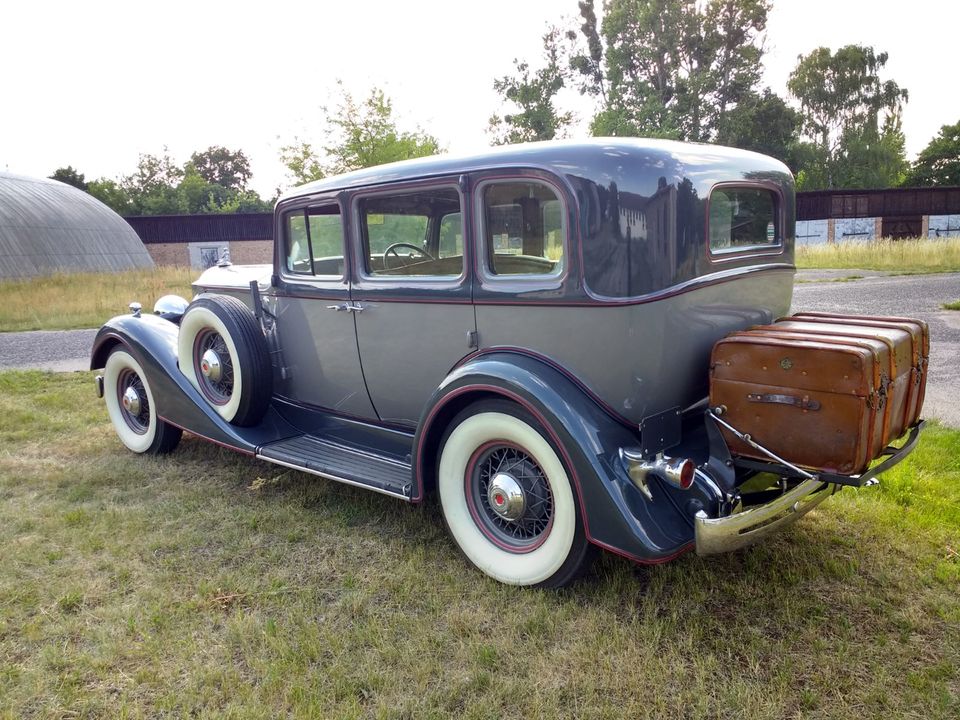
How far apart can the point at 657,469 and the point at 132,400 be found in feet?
14.0

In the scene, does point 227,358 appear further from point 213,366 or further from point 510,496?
point 510,496

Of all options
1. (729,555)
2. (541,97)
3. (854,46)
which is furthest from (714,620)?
(854,46)

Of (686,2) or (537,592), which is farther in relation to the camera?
(686,2)

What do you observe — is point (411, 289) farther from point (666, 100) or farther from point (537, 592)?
point (666, 100)

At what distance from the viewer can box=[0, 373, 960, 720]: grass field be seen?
2518 mm

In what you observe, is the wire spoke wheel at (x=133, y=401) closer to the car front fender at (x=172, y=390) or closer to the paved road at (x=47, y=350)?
the car front fender at (x=172, y=390)

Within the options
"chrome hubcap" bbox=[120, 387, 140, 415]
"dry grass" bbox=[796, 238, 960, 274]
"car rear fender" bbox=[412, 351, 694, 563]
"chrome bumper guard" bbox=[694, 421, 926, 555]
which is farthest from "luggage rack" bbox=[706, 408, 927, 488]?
"dry grass" bbox=[796, 238, 960, 274]

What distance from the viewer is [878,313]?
1070 cm

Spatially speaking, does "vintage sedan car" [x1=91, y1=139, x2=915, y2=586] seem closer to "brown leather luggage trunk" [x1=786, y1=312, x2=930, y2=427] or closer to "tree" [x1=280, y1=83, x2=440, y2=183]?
"brown leather luggage trunk" [x1=786, y1=312, x2=930, y2=427]

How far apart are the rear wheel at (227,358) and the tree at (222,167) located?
65622 millimetres

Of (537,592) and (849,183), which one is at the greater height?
(849,183)

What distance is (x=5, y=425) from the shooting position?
618cm

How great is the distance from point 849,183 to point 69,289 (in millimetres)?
43172

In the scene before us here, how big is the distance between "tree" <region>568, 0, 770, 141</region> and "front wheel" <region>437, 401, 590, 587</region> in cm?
3512
